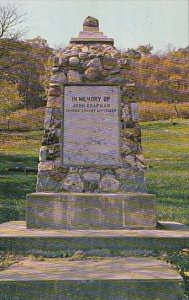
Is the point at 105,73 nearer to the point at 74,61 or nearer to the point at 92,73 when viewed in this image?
the point at 92,73

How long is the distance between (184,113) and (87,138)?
148 ft

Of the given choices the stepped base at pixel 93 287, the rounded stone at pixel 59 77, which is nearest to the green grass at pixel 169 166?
the rounded stone at pixel 59 77

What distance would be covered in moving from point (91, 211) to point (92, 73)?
A: 76.2 inches

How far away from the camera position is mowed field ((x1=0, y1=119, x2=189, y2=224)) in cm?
1244

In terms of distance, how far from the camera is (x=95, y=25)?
27.2 ft

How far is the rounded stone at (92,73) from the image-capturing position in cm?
789

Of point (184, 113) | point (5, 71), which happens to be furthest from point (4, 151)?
point (184, 113)

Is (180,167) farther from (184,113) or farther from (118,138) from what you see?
(184,113)

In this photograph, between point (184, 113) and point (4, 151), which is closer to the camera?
point (4, 151)

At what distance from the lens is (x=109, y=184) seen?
7840 mm

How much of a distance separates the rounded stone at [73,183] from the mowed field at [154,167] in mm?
2741

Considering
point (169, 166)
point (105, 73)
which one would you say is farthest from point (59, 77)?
point (169, 166)

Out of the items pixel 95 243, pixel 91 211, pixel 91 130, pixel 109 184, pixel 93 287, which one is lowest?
pixel 93 287

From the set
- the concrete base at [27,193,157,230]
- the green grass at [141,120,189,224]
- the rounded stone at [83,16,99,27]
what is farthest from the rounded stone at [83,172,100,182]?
the green grass at [141,120,189,224]
